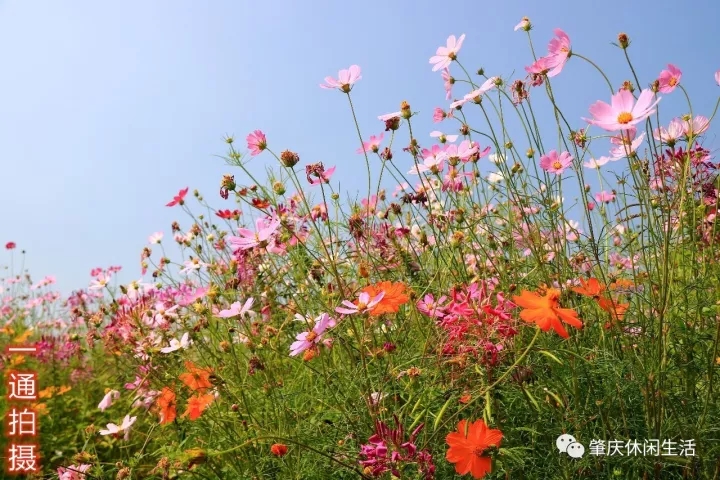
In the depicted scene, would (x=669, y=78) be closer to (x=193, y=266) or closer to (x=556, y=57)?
(x=556, y=57)

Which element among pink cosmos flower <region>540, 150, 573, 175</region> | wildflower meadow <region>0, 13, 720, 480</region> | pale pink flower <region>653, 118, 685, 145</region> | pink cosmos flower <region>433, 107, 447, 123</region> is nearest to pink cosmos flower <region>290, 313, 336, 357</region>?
wildflower meadow <region>0, 13, 720, 480</region>

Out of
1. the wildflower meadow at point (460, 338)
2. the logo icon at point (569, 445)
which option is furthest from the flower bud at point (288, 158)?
the logo icon at point (569, 445)

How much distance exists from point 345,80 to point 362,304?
65 centimetres

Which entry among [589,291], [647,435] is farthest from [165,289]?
[647,435]

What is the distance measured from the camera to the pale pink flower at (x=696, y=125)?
1336mm

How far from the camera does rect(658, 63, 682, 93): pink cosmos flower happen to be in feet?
4.71

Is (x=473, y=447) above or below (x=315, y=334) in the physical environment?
below

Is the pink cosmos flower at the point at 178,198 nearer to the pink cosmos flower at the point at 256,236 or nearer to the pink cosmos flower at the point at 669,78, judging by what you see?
the pink cosmos flower at the point at 256,236

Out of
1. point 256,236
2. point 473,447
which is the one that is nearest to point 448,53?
point 256,236

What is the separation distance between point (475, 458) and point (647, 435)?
1.44 ft

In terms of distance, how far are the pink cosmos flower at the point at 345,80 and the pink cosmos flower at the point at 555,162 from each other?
518 mm

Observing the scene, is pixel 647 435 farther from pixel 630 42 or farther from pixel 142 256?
Result: pixel 142 256

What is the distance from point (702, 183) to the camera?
67.4 inches

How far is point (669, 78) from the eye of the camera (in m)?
1.44
